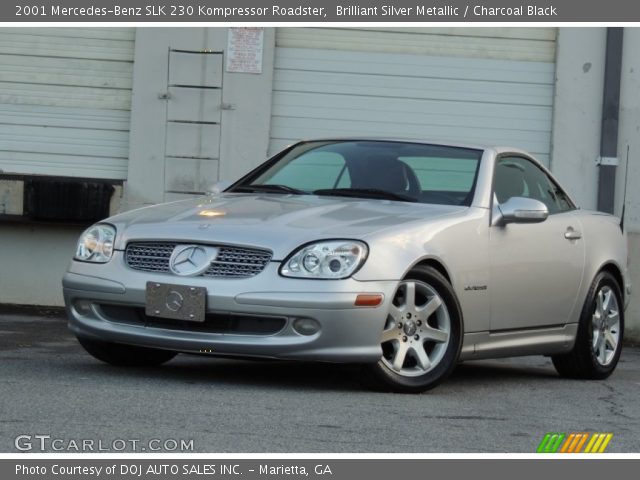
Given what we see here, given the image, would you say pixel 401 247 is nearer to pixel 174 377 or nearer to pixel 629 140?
pixel 174 377

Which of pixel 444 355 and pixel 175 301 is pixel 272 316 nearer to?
pixel 175 301

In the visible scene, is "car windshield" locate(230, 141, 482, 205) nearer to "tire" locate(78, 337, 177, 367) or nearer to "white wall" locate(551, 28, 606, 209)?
"tire" locate(78, 337, 177, 367)

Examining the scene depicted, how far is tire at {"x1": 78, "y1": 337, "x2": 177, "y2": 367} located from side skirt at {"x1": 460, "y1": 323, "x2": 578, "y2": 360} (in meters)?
1.65

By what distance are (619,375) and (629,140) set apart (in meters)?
4.74

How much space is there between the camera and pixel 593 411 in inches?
293

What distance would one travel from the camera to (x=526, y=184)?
29.9 ft

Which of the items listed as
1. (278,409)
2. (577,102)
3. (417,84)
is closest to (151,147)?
(417,84)

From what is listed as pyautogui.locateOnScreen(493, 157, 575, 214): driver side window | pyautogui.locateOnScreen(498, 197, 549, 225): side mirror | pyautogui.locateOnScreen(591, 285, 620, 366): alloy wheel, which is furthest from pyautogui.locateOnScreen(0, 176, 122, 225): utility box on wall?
pyautogui.locateOnScreen(498, 197, 549, 225): side mirror

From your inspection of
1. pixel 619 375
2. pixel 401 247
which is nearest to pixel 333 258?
pixel 401 247

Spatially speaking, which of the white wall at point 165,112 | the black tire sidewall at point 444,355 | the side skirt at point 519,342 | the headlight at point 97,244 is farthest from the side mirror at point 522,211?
the white wall at point 165,112

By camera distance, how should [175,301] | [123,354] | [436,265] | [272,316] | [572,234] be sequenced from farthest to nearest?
[572,234], [123,354], [436,265], [175,301], [272,316]

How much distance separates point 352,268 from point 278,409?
954 mm

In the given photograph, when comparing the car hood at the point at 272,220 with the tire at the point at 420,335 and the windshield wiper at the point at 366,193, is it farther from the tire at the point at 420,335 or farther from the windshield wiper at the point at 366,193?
the tire at the point at 420,335

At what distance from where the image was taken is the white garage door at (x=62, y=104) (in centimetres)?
1420
